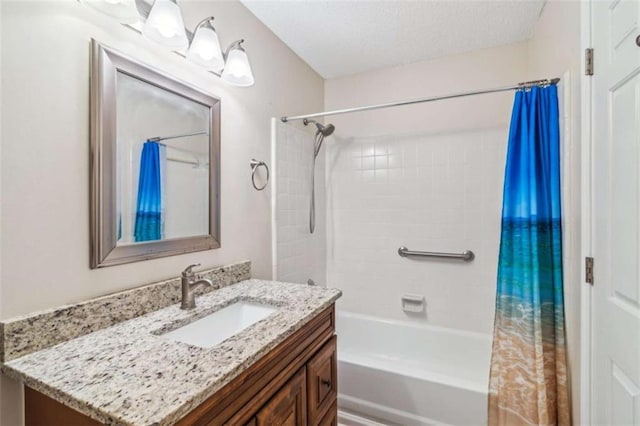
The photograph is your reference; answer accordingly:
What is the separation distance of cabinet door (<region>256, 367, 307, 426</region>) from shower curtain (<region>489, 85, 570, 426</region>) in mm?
1061

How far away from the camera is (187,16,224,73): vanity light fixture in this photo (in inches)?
48.1

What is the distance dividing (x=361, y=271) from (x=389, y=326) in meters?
0.49

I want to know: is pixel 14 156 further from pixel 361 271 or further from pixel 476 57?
pixel 476 57

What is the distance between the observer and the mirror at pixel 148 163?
0.98m

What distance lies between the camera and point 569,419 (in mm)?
1302

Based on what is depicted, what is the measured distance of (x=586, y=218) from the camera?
3.70 ft

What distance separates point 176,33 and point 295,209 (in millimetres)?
1274

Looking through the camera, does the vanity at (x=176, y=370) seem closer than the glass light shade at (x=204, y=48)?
Yes

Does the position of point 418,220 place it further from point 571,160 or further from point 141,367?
point 141,367

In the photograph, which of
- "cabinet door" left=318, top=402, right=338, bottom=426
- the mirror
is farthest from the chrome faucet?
"cabinet door" left=318, top=402, right=338, bottom=426

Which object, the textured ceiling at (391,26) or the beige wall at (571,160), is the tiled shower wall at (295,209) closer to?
the textured ceiling at (391,26)

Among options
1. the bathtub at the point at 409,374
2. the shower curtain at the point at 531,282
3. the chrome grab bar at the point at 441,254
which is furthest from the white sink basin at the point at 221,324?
the chrome grab bar at the point at 441,254


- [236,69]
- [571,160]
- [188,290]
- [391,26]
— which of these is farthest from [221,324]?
[391,26]

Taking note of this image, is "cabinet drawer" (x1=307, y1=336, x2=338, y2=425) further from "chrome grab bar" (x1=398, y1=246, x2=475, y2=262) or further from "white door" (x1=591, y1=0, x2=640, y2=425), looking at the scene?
"chrome grab bar" (x1=398, y1=246, x2=475, y2=262)
